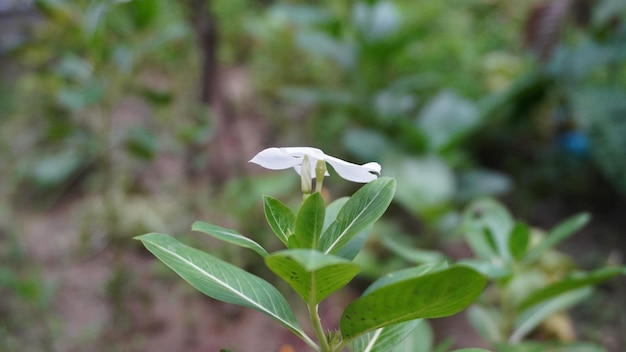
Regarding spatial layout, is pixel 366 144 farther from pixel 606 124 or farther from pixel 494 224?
pixel 494 224

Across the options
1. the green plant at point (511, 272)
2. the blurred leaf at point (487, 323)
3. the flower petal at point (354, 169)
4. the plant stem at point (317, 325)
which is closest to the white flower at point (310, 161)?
the flower petal at point (354, 169)

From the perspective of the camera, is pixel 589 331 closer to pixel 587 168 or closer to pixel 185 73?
pixel 587 168

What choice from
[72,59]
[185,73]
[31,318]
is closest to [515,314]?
[72,59]

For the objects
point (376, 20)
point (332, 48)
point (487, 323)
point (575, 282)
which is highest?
point (376, 20)

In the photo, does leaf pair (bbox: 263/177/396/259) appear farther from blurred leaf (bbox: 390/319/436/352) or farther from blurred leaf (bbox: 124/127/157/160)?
blurred leaf (bbox: 124/127/157/160)

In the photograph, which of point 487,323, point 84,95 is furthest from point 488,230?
point 84,95

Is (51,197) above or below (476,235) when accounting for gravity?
below

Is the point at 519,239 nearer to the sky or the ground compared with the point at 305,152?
nearer to the ground
